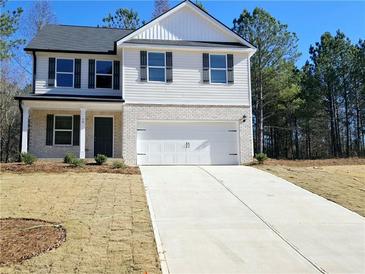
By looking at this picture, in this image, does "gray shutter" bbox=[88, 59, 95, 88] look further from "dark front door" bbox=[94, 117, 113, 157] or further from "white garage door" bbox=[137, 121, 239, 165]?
"white garage door" bbox=[137, 121, 239, 165]

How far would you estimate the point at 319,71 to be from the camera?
1228 inches

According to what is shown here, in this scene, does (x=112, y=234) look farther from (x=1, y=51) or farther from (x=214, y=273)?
(x=1, y=51)

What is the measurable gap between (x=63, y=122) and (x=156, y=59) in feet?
18.8

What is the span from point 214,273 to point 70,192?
6.23 m

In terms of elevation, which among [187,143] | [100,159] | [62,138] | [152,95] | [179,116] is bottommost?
[100,159]

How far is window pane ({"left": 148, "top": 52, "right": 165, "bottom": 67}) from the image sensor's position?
18.5 metres

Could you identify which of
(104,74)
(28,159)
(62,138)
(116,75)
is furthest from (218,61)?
(28,159)

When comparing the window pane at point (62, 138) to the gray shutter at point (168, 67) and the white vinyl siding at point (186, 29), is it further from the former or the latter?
the white vinyl siding at point (186, 29)

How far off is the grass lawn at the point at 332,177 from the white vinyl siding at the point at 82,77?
902 cm

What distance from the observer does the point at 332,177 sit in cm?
1512

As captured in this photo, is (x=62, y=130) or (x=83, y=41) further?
(x=83, y=41)

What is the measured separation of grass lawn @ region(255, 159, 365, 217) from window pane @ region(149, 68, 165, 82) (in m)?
6.33

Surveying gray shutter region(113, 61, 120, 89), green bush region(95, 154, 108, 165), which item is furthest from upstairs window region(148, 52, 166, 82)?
green bush region(95, 154, 108, 165)

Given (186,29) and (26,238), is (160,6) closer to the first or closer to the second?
(186,29)
